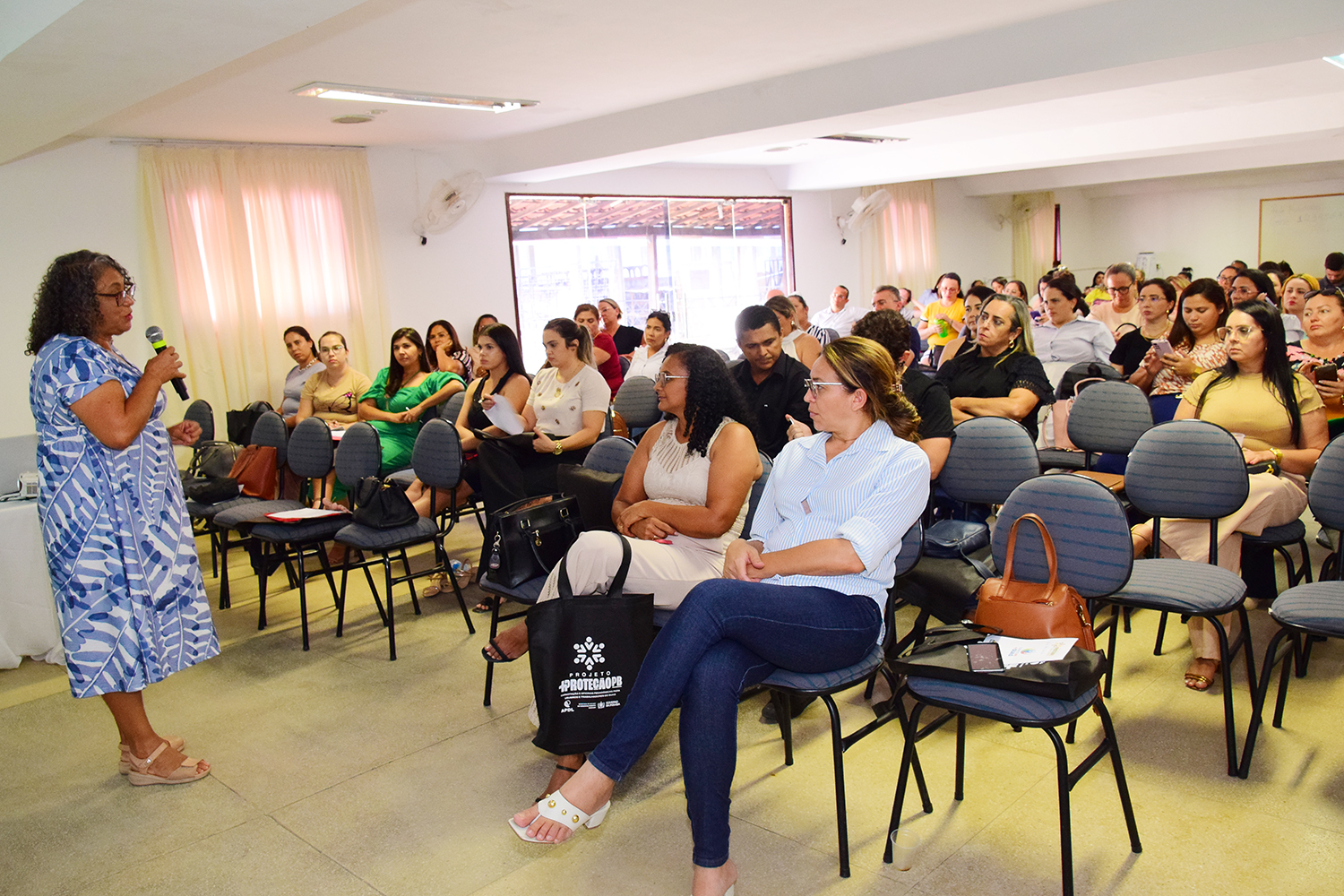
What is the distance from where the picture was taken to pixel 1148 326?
5625mm

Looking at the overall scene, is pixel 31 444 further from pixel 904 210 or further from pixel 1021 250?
pixel 1021 250

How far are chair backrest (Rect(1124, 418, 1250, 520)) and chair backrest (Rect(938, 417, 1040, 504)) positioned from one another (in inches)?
13.5

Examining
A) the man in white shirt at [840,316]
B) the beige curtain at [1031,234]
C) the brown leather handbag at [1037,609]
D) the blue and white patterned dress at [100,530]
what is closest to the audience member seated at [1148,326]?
the man in white shirt at [840,316]

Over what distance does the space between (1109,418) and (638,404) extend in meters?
2.75

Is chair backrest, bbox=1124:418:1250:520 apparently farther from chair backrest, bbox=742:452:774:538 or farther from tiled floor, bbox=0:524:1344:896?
chair backrest, bbox=742:452:774:538

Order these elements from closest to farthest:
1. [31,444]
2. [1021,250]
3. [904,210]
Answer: [31,444] → [904,210] → [1021,250]

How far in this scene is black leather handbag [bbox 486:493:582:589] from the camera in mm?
3039

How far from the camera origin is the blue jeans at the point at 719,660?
221 centimetres

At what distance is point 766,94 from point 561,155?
6.69ft

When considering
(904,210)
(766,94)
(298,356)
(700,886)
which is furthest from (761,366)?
(904,210)

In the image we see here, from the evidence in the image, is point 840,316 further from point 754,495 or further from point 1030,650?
point 1030,650

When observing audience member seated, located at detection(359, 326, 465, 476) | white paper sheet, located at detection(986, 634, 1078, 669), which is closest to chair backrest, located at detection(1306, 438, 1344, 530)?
white paper sheet, located at detection(986, 634, 1078, 669)

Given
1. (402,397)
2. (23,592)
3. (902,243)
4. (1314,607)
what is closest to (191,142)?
(402,397)

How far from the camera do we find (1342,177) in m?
13.7
